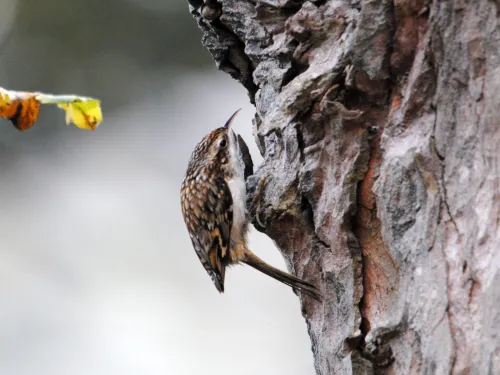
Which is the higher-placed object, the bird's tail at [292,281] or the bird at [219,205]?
the bird at [219,205]

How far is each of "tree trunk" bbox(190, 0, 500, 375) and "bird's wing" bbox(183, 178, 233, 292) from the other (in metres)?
0.62

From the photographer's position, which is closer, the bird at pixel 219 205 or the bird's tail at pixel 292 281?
the bird's tail at pixel 292 281

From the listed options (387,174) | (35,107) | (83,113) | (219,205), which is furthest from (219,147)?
(35,107)

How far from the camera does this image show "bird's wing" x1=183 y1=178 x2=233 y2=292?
3016 millimetres

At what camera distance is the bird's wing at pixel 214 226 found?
3016mm

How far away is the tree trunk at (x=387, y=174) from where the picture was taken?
165cm

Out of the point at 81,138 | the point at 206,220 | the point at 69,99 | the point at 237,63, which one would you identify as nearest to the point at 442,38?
the point at 69,99

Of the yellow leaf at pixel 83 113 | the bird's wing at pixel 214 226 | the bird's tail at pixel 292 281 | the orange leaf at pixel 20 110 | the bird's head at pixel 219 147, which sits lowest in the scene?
the bird's tail at pixel 292 281

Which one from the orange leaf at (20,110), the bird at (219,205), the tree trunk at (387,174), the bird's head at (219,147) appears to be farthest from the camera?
the bird's head at (219,147)

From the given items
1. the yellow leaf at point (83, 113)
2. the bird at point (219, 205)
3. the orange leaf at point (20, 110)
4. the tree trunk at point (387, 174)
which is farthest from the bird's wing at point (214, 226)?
the orange leaf at point (20, 110)

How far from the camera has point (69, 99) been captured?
158cm

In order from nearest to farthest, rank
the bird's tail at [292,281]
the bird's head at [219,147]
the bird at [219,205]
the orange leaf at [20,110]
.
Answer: the orange leaf at [20,110] → the bird's tail at [292,281] → the bird at [219,205] → the bird's head at [219,147]

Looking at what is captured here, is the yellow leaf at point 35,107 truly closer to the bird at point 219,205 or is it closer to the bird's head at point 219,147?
the bird at point 219,205

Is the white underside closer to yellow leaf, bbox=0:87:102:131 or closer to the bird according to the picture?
the bird
